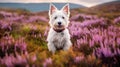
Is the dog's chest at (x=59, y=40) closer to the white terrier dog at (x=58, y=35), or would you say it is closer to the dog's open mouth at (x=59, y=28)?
the white terrier dog at (x=58, y=35)

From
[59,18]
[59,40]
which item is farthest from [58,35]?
[59,18]

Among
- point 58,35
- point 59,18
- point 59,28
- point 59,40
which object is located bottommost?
point 59,40

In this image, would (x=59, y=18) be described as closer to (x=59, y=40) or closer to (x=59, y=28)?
(x=59, y=28)

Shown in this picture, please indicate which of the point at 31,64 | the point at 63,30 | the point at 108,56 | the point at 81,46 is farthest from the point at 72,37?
the point at 31,64

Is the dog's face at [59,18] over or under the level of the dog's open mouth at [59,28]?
over

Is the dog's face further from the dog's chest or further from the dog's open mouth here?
the dog's chest

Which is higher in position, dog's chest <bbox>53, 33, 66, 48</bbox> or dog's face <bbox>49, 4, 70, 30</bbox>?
dog's face <bbox>49, 4, 70, 30</bbox>

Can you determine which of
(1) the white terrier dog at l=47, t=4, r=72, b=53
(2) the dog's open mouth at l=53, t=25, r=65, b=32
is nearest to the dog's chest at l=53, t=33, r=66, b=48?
(1) the white terrier dog at l=47, t=4, r=72, b=53

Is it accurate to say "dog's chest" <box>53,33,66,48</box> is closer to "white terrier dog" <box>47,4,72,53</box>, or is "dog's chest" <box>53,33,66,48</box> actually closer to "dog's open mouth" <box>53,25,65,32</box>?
"white terrier dog" <box>47,4,72,53</box>

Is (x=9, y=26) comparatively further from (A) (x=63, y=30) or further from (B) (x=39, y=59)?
(B) (x=39, y=59)

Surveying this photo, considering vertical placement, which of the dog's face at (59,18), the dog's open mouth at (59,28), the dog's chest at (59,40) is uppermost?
the dog's face at (59,18)

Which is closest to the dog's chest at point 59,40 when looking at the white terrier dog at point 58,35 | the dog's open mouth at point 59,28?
the white terrier dog at point 58,35

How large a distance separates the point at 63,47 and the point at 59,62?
2527mm

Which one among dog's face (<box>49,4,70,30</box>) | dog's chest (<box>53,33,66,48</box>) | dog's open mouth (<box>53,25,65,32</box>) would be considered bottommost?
dog's chest (<box>53,33,66,48</box>)
